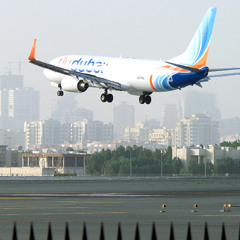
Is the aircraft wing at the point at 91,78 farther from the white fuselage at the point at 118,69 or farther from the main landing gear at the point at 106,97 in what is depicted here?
the main landing gear at the point at 106,97

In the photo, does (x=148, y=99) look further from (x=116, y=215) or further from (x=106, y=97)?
(x=116, y=215)

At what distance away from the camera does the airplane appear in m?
98.8

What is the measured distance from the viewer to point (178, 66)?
94.3m

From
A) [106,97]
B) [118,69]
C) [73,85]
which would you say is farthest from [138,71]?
[73,85]

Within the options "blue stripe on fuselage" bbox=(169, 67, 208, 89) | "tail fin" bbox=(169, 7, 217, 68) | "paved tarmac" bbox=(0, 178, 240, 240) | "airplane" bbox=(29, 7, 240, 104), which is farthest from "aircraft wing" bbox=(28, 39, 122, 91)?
"paved tarmac" bbox=(0, 178, 240, 240)

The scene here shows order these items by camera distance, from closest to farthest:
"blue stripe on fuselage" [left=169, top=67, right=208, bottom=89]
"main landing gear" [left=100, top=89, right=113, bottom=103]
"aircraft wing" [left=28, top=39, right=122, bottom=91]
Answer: "blue stripe on fuselage" [left=169, top=67, right=208, bottom=89] < "main landing gear" [left=100, top=89, right=113, bottom=103] < "aircraft wing" [left=28, top=39, right=122, bottom=91]

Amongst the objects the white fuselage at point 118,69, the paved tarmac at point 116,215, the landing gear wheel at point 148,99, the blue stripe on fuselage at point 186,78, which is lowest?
the paved tarmac at point 116,215

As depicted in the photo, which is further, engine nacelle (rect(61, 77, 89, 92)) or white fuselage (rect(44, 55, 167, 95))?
engine nacelle (rect(61, 77, 89, 92))

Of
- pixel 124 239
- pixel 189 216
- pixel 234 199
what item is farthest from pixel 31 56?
pixel 124 239

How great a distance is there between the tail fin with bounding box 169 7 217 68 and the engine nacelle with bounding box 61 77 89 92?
11224 mm

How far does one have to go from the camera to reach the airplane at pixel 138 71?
9881 centimetres

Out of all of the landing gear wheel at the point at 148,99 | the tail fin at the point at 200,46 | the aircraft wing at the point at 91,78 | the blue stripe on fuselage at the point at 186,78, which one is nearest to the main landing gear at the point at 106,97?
the aircraft wing at the point at 91,78

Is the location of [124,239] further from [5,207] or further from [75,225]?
[5,207]

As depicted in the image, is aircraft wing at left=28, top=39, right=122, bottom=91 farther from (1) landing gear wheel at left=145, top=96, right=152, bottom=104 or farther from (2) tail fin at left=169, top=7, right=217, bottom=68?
(2) tail fin at left=169, top=7, right=217, bottom=68
